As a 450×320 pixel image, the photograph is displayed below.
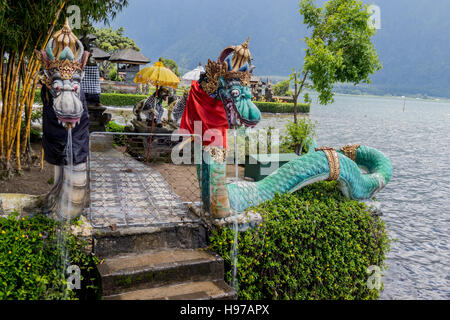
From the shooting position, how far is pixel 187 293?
3.93m

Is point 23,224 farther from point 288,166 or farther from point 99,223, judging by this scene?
point 288,166

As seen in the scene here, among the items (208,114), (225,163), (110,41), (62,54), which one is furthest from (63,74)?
(110,41)

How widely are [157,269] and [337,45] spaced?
900 cm

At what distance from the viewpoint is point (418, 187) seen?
13555mm

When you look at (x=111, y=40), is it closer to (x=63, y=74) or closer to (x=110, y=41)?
(x=110, y=41)

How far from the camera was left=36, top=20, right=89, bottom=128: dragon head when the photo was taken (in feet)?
11.3

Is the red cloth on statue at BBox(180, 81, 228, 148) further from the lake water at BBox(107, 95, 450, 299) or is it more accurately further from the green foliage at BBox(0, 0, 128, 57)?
the lake water at BBox(107, 95, 450, 299)

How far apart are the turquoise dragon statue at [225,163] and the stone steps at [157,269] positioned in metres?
0.59

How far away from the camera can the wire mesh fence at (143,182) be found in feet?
15.9

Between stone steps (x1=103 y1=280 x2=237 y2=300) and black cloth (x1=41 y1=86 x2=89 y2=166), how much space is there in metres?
1.40

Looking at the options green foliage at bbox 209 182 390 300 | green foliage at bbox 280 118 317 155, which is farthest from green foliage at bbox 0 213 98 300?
green foliage at bbox 280 118 317 155

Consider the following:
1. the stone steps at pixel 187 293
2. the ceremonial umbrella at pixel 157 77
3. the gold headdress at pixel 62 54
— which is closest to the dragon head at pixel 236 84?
the gold headdress at pixel 62 54
